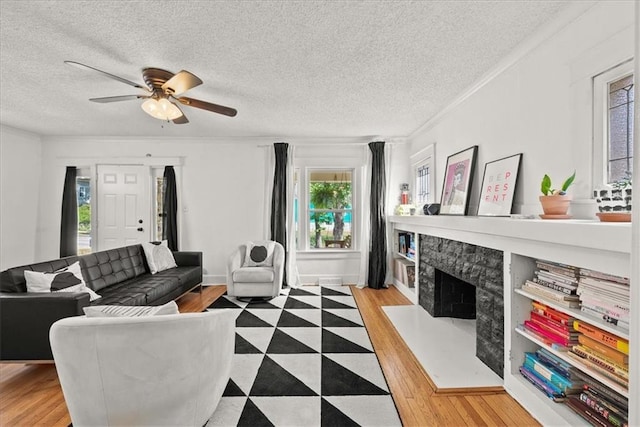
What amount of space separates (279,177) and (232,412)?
11.9ft

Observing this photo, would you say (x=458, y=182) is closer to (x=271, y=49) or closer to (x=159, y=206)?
(x=271, y=49)

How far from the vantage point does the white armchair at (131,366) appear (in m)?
1.37

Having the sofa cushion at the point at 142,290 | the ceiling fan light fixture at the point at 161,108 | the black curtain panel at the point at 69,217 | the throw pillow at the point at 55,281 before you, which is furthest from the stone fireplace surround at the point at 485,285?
the black curtain panel at the point at 69,217

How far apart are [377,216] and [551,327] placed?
3281 millimetres

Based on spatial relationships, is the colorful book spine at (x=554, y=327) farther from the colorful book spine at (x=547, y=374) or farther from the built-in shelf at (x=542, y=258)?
the colorful book spine at (x=547, y=374)

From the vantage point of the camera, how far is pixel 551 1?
1802 millimetres

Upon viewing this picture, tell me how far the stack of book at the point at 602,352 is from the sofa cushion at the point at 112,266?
3995 mm

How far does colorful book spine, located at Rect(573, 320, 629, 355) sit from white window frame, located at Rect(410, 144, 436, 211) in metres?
2.57

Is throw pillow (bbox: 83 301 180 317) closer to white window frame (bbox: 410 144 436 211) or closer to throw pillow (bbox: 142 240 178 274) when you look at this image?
throw pillow (bbox: 142 240 178 274)

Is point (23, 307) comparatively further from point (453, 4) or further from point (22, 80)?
point (453, 4)

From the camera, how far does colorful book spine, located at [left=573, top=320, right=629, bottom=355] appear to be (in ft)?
4.39

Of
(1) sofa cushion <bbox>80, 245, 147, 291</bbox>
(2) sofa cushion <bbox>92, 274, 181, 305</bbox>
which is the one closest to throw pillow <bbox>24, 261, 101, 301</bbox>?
(2) sofa cushion <bbox>92, 274, 181, 305</bbox>

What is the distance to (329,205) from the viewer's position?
525 centimetres

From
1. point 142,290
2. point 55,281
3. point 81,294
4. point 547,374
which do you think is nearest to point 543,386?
point 547,374
